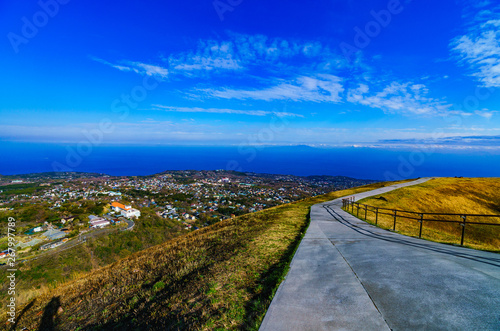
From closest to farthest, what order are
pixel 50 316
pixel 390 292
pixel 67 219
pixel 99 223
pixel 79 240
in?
pixel 390 292, pixel 50 316, pixel 79 240, pixel 99 223, pixel 67 219

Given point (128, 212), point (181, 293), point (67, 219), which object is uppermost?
point (181, 293)

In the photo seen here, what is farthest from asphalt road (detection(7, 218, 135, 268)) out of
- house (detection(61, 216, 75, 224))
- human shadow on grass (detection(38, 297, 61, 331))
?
human shadow on grass (detection(38, 297, 61, 331))

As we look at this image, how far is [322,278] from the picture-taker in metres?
4.50

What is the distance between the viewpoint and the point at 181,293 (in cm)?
464

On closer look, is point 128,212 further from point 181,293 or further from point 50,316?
point 181,293

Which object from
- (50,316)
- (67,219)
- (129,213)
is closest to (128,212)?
(129,213)

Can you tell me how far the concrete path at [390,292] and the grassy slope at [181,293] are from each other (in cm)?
60

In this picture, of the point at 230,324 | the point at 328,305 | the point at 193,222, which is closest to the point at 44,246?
the point at 193,222

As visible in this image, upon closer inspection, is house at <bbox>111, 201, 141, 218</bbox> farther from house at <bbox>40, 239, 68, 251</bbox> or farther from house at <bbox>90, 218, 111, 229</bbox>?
house at <bbox>40, 239, 68, 251</bbox>

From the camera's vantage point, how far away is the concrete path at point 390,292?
2.86 meters

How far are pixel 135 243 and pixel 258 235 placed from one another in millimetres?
20607

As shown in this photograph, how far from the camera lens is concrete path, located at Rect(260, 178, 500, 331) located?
2861 mm

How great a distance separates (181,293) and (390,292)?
14.6 feet

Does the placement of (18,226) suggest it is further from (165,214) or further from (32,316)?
(32,316)
